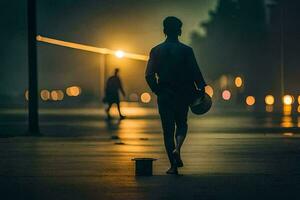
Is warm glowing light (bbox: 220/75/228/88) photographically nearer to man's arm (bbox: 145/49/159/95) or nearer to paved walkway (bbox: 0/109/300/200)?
paved walkway (bbox: 0/109/300/200)

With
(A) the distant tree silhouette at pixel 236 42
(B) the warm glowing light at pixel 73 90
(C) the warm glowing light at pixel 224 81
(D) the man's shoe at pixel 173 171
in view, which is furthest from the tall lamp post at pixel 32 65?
(B) the warm glowing light at pixel 73 90

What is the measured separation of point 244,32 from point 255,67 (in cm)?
1145

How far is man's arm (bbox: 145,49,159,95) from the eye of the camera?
15.4 meters

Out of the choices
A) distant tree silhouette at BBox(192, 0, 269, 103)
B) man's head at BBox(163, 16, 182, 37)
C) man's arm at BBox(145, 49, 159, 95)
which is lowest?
man's arm at BBox(145, 49, 159, 95)

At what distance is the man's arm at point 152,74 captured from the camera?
15.4 metres

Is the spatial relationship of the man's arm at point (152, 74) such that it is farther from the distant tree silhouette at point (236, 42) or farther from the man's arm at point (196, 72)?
the distant tree silhouette at point (236, 42)

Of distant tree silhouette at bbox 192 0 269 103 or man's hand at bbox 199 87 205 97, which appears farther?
distant tree silhouette at bbox 192 0 269 103

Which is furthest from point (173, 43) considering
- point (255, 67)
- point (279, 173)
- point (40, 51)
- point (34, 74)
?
point (40, 51)

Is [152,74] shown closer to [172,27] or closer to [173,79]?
[173,79]

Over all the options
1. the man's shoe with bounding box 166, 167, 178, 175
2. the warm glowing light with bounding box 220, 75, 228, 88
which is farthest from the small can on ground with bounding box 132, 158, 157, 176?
the warm glowing light with bounding box 220, 75, 228, 88

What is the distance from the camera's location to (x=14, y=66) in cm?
15788

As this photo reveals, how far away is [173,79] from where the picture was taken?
15586 mm

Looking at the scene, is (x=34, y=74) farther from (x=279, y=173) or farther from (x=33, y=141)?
(x=279, y=173)

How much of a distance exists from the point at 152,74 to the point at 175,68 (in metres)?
0.34
